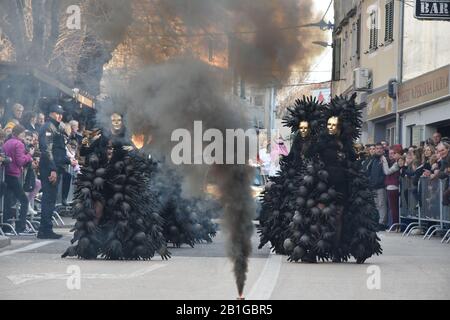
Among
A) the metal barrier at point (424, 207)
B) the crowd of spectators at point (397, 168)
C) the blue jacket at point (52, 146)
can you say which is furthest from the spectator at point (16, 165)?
the metal barrier at point (424, 207)

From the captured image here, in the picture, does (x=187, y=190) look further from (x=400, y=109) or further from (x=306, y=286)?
(x=400, y=109)

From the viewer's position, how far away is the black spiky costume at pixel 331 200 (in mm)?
15180

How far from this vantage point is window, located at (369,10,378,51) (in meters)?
39.6

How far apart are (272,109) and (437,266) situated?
304 centimetres

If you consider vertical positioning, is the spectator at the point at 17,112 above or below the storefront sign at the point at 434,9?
below

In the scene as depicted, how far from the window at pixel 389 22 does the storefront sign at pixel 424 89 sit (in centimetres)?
240

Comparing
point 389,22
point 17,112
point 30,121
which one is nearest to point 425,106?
point 389,22

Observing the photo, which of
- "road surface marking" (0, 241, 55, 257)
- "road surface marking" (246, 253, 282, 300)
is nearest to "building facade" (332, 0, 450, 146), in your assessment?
"road surface marking" (0, 241, 55, 257)

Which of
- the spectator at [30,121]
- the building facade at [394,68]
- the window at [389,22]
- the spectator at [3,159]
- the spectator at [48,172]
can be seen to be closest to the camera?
the spectator at [48,172]

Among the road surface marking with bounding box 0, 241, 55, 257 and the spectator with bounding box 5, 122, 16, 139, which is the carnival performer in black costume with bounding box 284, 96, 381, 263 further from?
the spectator with bounding box 5, 122, 16, 139

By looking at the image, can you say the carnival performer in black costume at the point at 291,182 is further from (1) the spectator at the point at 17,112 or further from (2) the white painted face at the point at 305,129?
(1) the spectator at the point at 17,112

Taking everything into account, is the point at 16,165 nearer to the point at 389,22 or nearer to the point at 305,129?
the point at 305,129

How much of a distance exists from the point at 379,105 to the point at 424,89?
6.45 meters

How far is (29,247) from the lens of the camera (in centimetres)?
1708
